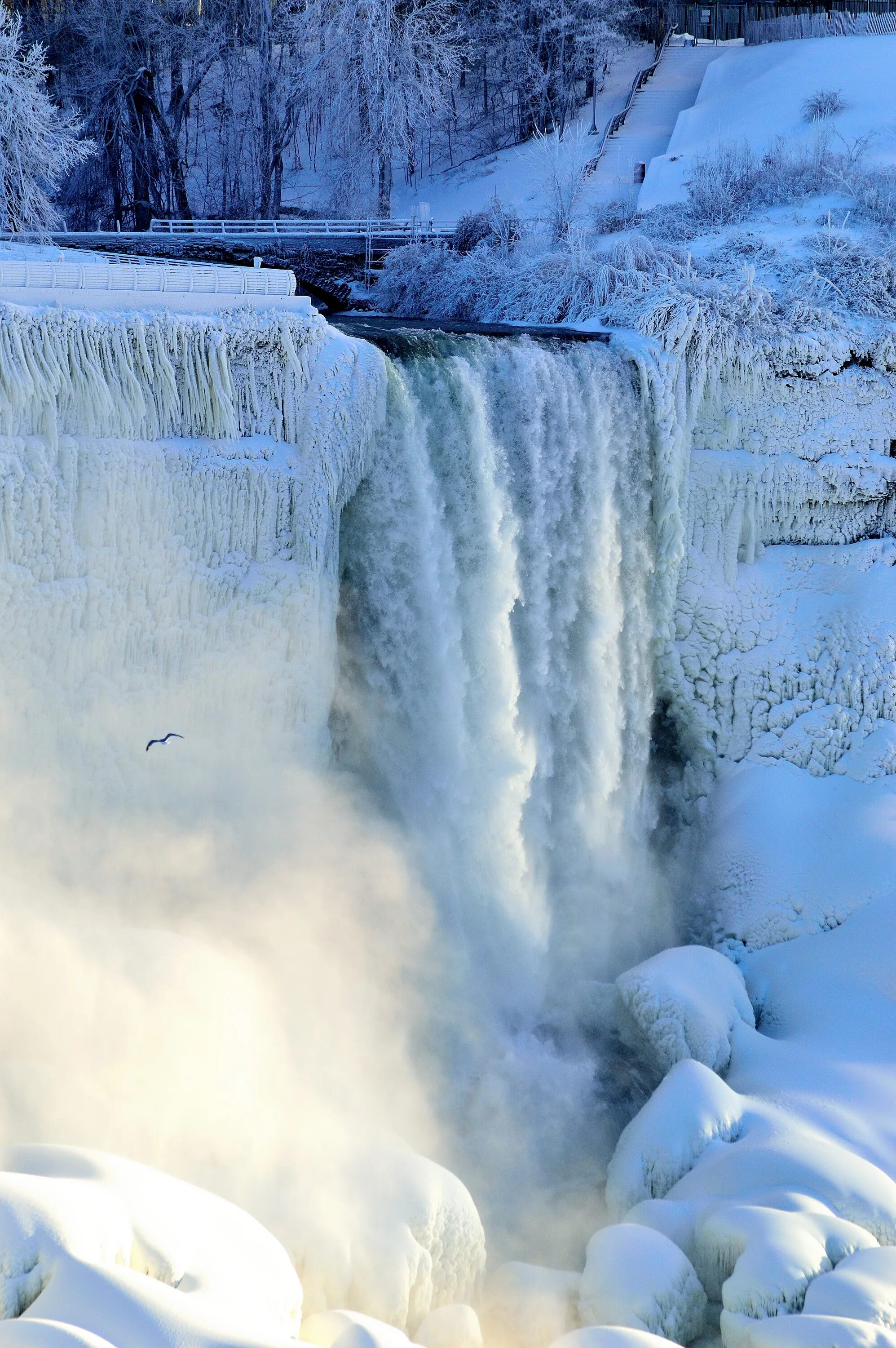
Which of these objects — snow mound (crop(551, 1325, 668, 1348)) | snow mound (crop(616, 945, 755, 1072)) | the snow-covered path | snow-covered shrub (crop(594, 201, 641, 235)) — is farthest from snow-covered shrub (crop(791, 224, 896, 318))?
snow mound (crop(551, 1325, 668, 1348))

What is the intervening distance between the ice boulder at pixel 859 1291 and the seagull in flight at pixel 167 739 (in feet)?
21.0

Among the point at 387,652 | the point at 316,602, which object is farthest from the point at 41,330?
the point at 387,652

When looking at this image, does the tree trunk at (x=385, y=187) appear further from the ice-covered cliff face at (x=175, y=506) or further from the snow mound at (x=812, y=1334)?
the snow mound at (x=812, y=1334)

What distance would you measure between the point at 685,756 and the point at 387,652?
4063mm

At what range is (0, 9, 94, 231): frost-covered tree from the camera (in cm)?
1898

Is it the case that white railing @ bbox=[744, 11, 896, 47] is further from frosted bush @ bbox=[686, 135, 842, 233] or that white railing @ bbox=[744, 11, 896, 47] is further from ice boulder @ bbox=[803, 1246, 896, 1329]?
ice boulder @ bbox=[803, 1246, 896, 1329]

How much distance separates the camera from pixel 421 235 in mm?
21562

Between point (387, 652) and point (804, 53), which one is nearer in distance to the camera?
point (387, 652)

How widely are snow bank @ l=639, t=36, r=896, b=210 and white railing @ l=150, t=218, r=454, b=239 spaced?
3.93 m

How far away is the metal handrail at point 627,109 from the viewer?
2530cm

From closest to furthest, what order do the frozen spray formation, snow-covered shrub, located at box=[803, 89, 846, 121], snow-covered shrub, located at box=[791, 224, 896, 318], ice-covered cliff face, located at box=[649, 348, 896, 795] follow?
the frozen spray formation, ice-covered cliff face, located at box=[649, 348, 896, 795], snow-covered shrub, located at box=[791, 224, 896, 318], snow-covered shrub, located at box=[803, 89, 846, 121]

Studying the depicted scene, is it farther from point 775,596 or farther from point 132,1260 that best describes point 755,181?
point 132,1260

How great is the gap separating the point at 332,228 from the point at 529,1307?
20.9 meters

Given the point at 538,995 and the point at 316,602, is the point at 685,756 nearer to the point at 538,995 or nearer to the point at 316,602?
the point at 538,995
